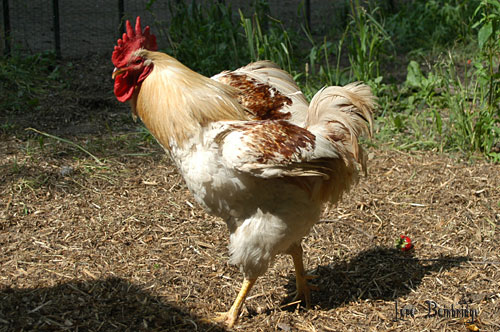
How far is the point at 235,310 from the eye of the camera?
11.4 feet

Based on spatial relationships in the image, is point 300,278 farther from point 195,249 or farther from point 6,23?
point 6,23

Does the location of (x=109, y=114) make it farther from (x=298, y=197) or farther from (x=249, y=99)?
(x=298, y=197)

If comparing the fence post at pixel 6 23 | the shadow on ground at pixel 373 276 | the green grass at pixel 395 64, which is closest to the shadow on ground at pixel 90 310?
the shadow on ground at pixel 373 276

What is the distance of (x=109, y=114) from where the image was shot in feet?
22.0

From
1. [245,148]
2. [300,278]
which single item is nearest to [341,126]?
[245,148]

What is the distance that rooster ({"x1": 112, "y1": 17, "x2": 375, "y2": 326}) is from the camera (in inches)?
121

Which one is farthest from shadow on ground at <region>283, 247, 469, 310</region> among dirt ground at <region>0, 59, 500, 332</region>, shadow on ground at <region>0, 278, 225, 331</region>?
shadow on ground at <region>0, 278, 225, 331</region>

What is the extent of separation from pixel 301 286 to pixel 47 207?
91.6 inches

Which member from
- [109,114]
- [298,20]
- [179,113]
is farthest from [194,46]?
[179,113]

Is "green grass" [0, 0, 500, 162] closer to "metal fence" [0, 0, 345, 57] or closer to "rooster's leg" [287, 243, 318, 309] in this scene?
"metal fence" [0, 0, 345, 57]

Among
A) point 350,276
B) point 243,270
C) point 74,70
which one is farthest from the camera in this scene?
point 74,70

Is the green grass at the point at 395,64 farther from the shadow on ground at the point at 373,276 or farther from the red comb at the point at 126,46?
the red comb at the point at 126,46

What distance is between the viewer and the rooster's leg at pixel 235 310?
11.3 ft

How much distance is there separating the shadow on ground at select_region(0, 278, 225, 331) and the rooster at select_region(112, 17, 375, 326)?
0.37m
